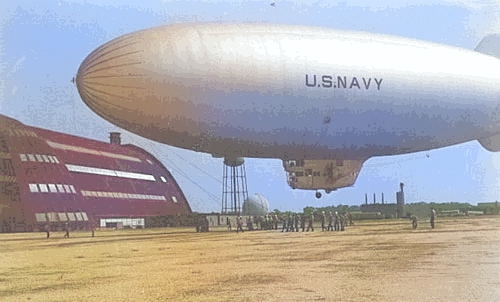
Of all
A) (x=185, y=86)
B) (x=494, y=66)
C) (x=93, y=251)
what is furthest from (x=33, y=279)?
(x=494, y=66)

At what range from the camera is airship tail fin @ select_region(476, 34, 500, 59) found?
8192 millimetres

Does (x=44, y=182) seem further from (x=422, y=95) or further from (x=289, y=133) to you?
(x=422, y=95)

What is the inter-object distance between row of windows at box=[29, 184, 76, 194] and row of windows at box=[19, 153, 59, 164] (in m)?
0.36

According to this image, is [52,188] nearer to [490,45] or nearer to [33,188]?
[33,188]

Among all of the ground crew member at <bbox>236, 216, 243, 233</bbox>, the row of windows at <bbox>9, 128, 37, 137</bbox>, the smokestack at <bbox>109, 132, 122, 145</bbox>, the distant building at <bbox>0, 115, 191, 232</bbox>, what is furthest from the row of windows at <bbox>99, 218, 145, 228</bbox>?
the row of windows at <bbox>9, 128, 37, 137</bbox>

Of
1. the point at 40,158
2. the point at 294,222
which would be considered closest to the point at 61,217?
the point at 40,158

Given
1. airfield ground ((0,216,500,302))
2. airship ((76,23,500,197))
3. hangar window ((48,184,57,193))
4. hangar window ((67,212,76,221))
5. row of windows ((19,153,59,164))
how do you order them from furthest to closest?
hangar window ((48,184,57,193)) < hangar window ((67,212,76,221)) < row of windows ((19,153,59,164)) < airship ((76,23,500,197)) < airfield ground ((0,216,500,302))

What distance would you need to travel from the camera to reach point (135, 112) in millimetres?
7336

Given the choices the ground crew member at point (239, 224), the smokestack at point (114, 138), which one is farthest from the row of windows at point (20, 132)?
the ground crew member at point (239, 224)

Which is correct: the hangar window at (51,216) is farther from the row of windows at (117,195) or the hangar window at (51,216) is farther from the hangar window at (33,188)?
the row of windows at (117,195)

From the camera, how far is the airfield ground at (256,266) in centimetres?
598

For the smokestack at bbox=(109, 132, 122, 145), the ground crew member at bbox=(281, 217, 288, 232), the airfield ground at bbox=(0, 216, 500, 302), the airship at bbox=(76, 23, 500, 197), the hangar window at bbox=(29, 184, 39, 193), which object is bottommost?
the airfield ground at bbox=(0, 216, 500, 302)

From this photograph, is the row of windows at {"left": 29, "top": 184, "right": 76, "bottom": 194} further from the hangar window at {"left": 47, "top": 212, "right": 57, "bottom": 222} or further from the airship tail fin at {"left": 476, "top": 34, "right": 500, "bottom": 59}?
the airship tail fin at {"left": 476, "top": 34, "right": 500, "bottom": 59}

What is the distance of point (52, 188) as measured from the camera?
9477 millimetres
